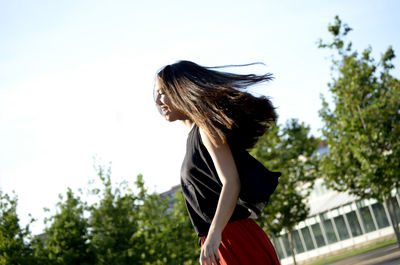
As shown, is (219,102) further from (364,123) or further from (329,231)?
(329,231)

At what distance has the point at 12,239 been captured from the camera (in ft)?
65.5

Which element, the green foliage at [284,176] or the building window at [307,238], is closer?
the green foliage at [284,176]

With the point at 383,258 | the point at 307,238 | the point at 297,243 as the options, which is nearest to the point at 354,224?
the point at 307,238

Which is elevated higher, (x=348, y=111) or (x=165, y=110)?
(x=348, y=111)

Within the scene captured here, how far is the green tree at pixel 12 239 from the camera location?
771 inches

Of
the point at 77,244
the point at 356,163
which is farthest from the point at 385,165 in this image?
the point at 77,244

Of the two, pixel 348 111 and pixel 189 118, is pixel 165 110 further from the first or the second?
pixel 348 111

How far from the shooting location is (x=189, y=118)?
2719mm

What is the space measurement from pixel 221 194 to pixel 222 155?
17 cm

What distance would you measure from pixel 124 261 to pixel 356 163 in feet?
26.0

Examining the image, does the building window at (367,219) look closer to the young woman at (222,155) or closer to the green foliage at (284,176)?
the green foliage at (284,176)

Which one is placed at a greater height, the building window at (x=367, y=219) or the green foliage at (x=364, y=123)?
the green foliage at (x=364, y=123)

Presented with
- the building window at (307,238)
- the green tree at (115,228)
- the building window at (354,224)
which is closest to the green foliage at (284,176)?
the green tree at (115,228)

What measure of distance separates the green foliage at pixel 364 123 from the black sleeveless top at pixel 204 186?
1469cm
